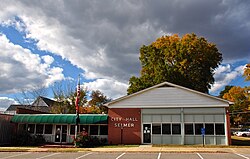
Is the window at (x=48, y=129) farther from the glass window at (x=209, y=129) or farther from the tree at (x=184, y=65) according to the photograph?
the glass window at (x=209, y=129)

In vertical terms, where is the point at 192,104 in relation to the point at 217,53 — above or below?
below

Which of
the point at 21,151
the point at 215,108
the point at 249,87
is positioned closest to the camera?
the point at 21,151

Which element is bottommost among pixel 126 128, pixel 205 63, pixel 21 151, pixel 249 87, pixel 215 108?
pixel 21 151

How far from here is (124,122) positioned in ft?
96.4

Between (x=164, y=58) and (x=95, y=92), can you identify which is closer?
(x=164, y=58)

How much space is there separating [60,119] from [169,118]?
12510 millimetres

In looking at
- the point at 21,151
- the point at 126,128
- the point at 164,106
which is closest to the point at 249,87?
the point at 164,106

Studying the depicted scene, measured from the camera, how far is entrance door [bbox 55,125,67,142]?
31.6 meters

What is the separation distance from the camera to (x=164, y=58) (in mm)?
43719

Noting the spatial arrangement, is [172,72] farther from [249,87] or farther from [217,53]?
[249,87]

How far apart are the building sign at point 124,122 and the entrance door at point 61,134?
6.39 meters

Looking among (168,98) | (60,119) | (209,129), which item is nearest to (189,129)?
(209,129)

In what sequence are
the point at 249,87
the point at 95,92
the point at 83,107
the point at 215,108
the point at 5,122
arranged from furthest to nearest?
the point at 95,92 < the point at 83,107 < the point at 249,87 < the point at 5,122 < the point at 215,108

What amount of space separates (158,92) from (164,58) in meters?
15.6
